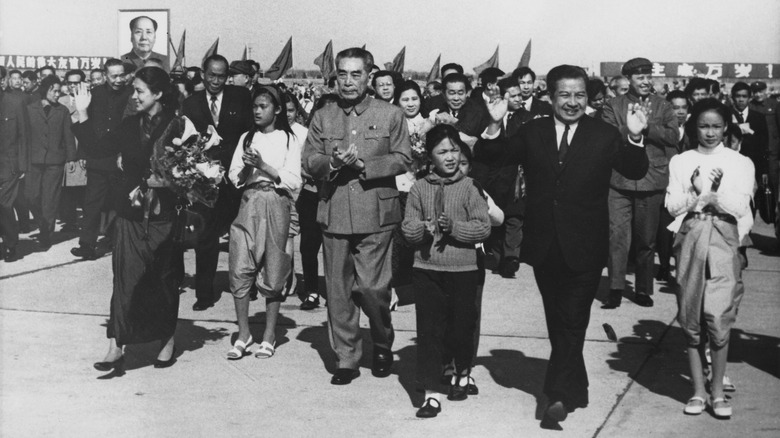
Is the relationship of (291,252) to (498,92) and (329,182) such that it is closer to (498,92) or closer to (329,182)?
(329,182)

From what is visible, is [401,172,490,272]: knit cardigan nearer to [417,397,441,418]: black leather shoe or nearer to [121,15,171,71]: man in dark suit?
[417,397,441,418]: black leather shoe

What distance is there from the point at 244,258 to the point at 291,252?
52 centimetres

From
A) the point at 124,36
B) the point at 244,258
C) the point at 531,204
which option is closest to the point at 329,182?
the point at 244,258

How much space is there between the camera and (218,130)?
9695 mm

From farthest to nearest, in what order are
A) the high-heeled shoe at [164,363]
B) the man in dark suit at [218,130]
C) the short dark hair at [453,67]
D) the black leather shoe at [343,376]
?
the short dark hair at [453,67], the man in dark suit at [218,130], the high-heeled shoe at [164,363], the black leather shoe at [343,376]

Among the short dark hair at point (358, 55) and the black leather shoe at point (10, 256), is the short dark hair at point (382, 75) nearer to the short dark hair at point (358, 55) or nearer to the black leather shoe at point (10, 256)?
the short dark hair at point (358, 55)

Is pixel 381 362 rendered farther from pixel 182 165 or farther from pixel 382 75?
pixel 382 75

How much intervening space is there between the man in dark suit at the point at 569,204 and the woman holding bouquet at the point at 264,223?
6.85ft

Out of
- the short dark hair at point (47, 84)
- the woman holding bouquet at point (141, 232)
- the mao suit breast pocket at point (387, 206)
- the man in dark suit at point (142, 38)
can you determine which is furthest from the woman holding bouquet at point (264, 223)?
the short dark hair at point (47, 84)

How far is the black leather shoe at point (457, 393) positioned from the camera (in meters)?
6.44

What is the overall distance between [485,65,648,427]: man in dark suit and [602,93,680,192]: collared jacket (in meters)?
3.51

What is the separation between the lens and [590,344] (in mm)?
8062

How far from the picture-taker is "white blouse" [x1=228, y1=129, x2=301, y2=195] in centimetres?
770

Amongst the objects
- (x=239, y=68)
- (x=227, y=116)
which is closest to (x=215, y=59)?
(x=239, y=68)
